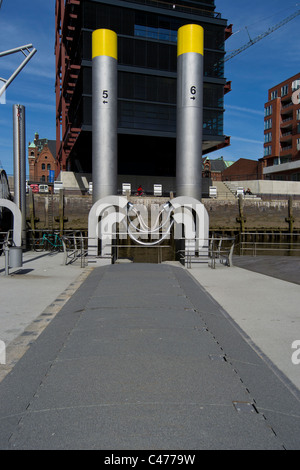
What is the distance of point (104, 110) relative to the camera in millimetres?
14781

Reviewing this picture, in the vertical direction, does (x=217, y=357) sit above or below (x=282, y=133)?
below

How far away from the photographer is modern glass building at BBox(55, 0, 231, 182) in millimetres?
37844

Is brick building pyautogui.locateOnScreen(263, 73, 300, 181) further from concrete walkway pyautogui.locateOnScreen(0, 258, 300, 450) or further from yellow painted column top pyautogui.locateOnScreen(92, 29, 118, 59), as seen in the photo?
concrete walkway pyautogui.locateOnScreen(0, 258, 300, 450)

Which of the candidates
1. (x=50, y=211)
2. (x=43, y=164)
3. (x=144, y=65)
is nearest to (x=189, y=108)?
(x=50, y=211)

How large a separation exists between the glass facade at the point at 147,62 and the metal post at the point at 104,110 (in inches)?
893

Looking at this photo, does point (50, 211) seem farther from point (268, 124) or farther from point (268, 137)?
point (268, 124)

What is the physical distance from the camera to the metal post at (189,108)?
14727 millimetres

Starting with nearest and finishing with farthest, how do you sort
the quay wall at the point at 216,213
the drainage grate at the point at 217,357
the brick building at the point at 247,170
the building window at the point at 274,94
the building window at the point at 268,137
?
the drainage grate at the point at 217,357
the quay wall at the point at 216,213
the building window at the point at 274,94
the building window at the point at 268,137
the brick building at the point at 247,170

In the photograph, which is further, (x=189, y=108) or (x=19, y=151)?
→ (x=19, y=151)

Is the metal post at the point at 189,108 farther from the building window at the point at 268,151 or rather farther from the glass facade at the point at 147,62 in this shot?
the building window at the point at 268,151

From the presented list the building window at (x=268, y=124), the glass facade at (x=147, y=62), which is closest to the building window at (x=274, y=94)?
the building window at (x=268, y=124)

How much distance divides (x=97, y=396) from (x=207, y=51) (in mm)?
44278

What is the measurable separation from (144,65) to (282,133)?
36.1m

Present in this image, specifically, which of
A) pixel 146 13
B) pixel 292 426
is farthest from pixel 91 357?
pixel 146 13
